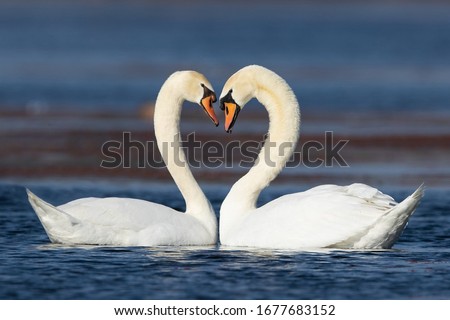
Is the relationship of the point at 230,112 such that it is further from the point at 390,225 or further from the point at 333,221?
the point at 390,225

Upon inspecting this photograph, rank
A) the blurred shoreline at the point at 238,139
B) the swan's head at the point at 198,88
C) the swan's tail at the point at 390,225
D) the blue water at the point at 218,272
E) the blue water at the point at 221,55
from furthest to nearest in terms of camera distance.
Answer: the blue water at the point at 221,55 < the blurred shoreline at the point at 238,139 < the swan's head at the point at 198,88 < the swan's tail at the point at 390,225 < the blue water at the point at 218,272

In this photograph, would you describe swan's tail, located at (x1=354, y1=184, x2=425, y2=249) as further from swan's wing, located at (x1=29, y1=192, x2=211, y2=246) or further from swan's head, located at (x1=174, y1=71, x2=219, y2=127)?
swan's head, located at (x1=174, y1=71, x2=219, y2=127)

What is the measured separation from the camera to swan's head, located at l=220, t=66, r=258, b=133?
1578 centimetres

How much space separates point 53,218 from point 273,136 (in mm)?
3188

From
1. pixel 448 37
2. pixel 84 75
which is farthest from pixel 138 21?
pixel 84 75

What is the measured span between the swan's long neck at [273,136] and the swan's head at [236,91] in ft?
0.33

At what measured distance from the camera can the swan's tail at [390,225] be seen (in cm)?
1381

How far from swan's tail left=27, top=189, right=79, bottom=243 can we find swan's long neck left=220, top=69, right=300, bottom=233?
6.97 ft

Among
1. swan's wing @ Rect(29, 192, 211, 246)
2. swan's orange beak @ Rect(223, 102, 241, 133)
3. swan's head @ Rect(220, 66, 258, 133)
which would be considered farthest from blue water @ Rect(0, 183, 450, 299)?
swan's head @ Rect(220, 66, 258, 133)

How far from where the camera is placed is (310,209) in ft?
47.4

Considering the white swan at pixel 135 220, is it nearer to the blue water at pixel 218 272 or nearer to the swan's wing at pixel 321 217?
the blue water at pixel 218 272

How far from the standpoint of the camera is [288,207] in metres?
14.6

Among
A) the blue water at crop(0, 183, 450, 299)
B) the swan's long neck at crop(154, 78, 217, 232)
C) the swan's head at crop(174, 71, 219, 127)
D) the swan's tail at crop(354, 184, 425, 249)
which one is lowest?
the blue water at crop(0, 183, 450, 299)

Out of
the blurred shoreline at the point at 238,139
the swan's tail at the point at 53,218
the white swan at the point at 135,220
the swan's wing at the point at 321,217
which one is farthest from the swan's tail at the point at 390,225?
the blurred shoreline at the point at 238,139
